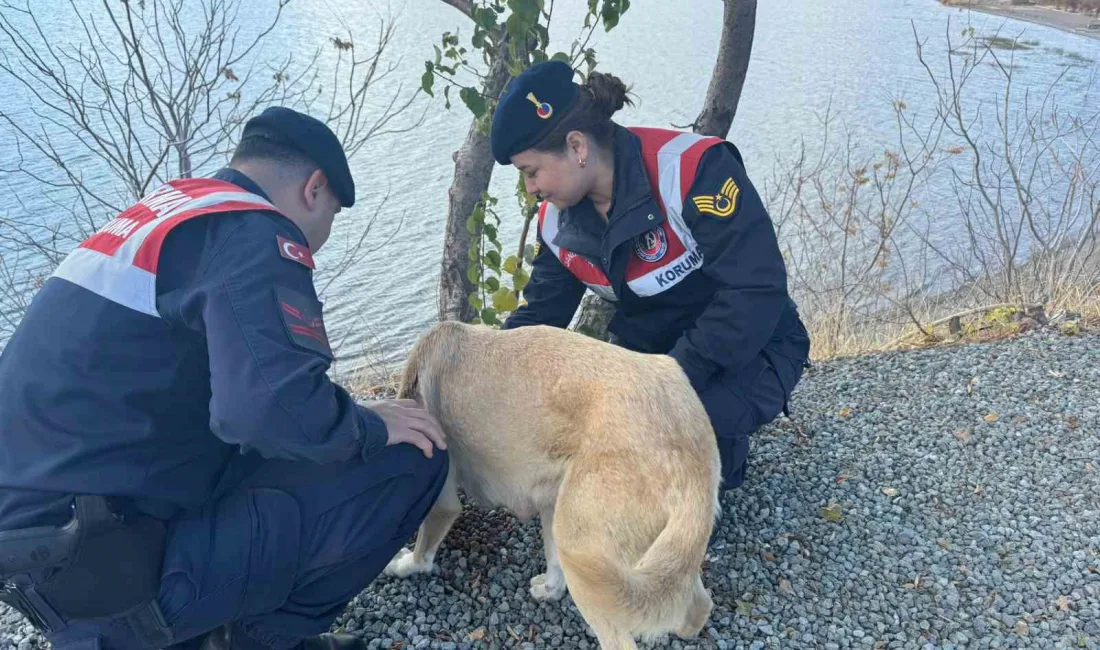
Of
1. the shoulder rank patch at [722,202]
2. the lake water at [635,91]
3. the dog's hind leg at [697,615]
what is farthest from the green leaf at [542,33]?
the lake water at [635,91]

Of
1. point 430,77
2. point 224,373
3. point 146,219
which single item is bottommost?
point 224,373

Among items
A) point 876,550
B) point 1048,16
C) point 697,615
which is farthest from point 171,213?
point 1048,16

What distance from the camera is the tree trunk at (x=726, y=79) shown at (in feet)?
14.0

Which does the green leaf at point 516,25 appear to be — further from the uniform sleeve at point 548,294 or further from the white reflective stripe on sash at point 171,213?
the white reflective stripe on sash at point 171,213

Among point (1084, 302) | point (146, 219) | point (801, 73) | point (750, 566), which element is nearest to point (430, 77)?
point (146, 219)

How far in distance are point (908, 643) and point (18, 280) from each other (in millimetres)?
7066

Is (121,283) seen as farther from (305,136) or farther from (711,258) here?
(711,258)

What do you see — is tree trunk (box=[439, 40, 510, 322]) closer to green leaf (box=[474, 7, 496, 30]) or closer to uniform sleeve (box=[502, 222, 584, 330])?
green leaf (box=[474, 7, 496, 30])

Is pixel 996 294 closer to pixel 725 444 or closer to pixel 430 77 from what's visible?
pixel 725 444

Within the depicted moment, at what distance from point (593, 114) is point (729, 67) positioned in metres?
1.76

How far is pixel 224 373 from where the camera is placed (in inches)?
71.7

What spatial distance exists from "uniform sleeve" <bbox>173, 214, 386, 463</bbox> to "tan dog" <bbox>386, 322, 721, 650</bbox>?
2.41ft

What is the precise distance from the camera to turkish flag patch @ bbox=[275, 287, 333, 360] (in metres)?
1.87

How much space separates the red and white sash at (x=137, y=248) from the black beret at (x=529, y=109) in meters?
1.02
